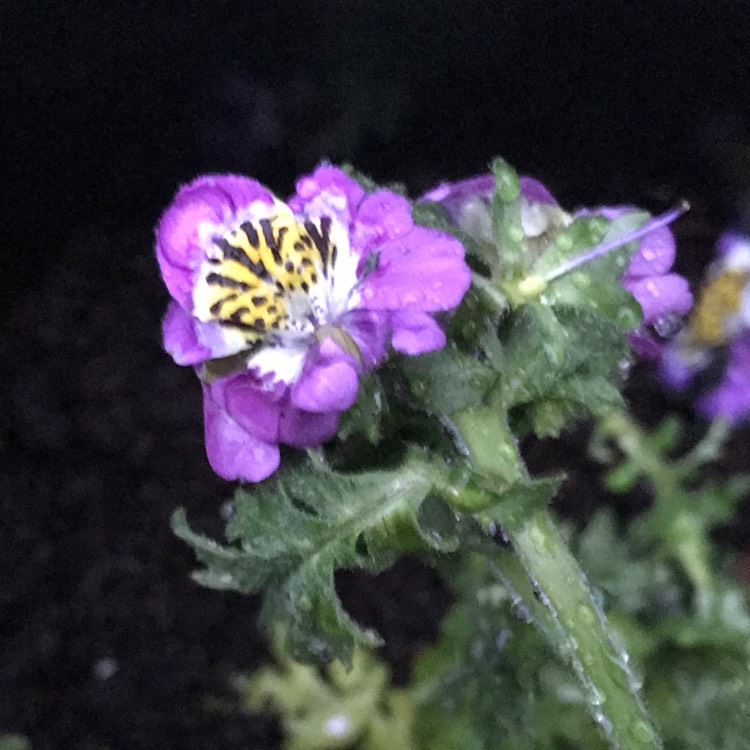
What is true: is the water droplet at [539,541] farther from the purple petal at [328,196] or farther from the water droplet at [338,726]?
the water droplet at [338,726]

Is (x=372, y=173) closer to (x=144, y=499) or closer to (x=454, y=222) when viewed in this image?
(x=144, y=499)

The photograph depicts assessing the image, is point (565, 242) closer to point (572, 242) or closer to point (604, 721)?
point (572, 242)

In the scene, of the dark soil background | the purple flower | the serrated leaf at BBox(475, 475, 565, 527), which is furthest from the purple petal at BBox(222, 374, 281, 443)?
the dark soil background

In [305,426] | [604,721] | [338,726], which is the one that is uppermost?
[305,426]

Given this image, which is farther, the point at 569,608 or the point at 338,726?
the point at 338,726

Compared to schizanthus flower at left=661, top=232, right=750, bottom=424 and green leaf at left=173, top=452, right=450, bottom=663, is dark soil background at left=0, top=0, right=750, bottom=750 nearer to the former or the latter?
schizanthus flower at left=661, top=232, right=750, bottom=424

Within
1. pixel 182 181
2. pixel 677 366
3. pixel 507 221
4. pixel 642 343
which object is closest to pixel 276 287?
pixel 507 221

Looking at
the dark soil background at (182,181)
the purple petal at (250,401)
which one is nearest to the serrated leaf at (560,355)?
the purple petal at (250,401)
